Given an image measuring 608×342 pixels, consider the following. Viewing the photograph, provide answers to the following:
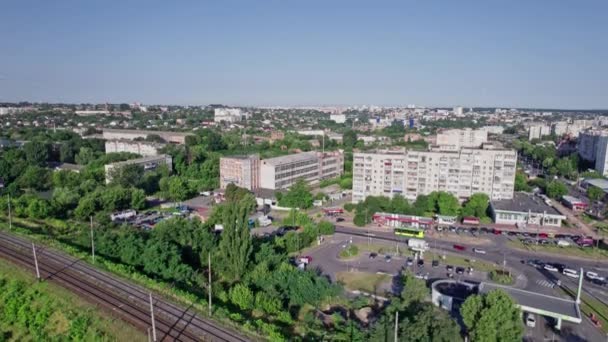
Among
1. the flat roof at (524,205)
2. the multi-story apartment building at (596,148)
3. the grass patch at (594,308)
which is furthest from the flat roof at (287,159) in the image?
the multi-story apartment building at (596,148)

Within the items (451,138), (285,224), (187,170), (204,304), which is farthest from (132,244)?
(451,138)

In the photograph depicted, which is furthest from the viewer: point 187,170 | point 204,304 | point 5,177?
point 187,170

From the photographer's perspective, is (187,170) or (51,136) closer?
(187,170)

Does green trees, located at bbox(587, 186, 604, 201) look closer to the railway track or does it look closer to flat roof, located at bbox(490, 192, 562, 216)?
flat roof, located at bbox(490, 192, 562, 216)

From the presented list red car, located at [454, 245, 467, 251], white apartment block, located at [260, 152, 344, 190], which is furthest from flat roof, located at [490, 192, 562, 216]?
white apartment block, located at [260, 152, 344, 190]

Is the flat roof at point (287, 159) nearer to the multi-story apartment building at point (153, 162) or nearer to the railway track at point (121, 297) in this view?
the multi-story apartment building at point (153, 162)

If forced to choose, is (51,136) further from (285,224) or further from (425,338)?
(425,338)
